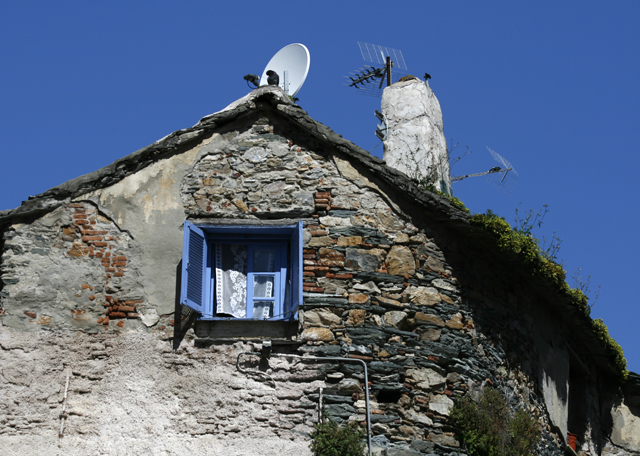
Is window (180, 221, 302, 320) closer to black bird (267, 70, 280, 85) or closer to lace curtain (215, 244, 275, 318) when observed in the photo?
lace curtain (215, 244, 275, 318)

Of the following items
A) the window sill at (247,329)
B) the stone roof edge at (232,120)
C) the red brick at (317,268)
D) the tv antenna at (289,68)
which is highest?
the tv antenna at (289,68)

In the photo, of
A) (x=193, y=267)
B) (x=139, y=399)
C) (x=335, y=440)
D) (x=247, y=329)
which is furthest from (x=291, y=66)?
(x=335, y=440)

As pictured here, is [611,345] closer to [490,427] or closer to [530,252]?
[530,252]

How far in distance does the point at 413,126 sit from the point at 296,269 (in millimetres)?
6664

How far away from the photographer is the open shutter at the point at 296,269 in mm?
10352

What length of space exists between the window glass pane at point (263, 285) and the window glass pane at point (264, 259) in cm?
10

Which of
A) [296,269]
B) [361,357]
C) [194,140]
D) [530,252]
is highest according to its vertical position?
[194,140]

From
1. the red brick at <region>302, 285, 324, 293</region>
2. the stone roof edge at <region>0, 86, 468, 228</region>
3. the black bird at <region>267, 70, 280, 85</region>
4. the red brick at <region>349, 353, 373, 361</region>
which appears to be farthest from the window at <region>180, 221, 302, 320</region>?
the black bird at <region>267, 70, 280, 85</region>

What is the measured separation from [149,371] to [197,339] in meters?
0.68

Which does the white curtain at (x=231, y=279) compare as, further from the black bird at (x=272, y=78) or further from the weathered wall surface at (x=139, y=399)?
the black bird at (x=272, y=78)

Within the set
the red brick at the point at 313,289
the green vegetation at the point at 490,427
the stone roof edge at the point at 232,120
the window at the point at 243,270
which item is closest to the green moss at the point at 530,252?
the stone roof edge at the point at 232,120

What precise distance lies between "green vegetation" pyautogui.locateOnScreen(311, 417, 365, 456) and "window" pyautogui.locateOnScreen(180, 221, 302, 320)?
147cm

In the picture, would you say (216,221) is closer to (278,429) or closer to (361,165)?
(361,165)

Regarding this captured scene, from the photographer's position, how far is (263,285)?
10.7 metres
